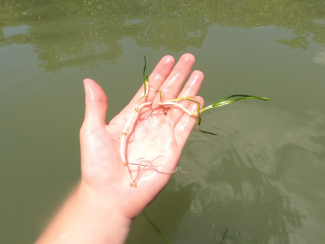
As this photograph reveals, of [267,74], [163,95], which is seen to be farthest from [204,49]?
[163,95]

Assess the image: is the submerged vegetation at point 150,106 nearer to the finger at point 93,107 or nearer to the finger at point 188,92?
the finger at point 188,92

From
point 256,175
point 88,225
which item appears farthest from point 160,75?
point 88,225

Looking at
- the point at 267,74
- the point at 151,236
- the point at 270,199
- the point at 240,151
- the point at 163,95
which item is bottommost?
the point at 151,236

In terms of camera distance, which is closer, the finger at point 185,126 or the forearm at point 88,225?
the forearm at point 88,225

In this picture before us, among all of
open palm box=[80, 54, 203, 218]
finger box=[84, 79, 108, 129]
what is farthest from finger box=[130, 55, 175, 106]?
finger box=[84, 79, 108, 129]

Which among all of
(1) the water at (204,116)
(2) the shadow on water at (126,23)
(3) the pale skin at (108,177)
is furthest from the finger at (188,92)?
(2) the shadow on water at (126,23)

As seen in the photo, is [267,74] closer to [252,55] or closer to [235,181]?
[252,55]

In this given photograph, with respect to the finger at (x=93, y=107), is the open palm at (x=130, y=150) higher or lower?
lower

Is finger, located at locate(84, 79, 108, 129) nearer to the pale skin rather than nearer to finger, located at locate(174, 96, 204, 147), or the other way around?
the pale skin
